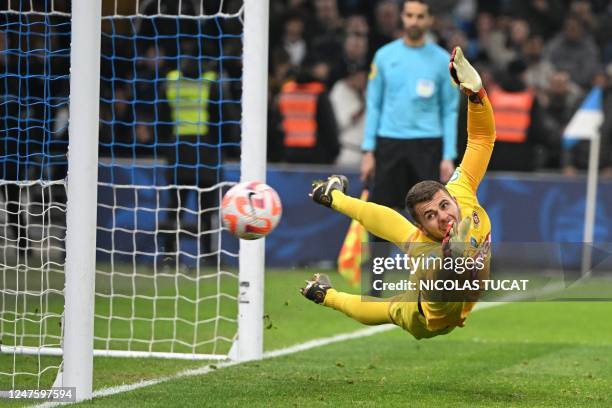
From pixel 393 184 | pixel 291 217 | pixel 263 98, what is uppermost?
pixel 263 98

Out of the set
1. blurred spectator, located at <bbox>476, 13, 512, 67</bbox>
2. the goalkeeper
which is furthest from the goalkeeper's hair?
blurred spectator, located at <bbox>476, 13, 512, 67</bbox>

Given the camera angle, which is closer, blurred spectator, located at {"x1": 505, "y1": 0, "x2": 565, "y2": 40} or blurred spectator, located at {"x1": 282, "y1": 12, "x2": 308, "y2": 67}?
blurred spectator, located at {"x1": 282, "y1": 12, "x2": 308, "y2": 67}

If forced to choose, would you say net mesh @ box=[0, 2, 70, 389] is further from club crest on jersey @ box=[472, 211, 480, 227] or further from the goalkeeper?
club crest on jersey @ box=[472, 211, 480, 227]

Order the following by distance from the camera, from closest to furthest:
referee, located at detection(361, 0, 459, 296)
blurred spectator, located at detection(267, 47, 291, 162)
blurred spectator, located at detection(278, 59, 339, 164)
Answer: referee, located at detection(361, 0, 459, 296) < blurred spectator, located at detection(278, 59, 339, 164) < blurred spectator, located at detection(267, 47, 291, 162)

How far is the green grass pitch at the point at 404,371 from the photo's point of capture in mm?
6730

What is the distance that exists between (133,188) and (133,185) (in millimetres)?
207

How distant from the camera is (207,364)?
816 centimetres

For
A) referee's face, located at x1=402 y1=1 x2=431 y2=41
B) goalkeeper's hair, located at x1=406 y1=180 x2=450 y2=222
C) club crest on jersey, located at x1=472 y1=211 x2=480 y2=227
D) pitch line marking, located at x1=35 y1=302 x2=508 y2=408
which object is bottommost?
pitch line marking, located at x1=35 y1=302 x2=508 y2=408

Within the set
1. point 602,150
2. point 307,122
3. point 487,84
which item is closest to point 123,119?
point 307,122

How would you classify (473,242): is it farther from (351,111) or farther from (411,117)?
(351,111)

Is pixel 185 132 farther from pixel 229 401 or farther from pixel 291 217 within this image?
pixel 229 401

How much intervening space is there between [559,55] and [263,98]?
10423 mm

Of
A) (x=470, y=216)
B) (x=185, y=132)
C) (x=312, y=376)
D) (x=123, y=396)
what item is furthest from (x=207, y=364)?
(x=185, y=132)

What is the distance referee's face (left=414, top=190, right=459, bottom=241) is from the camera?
264 inches
